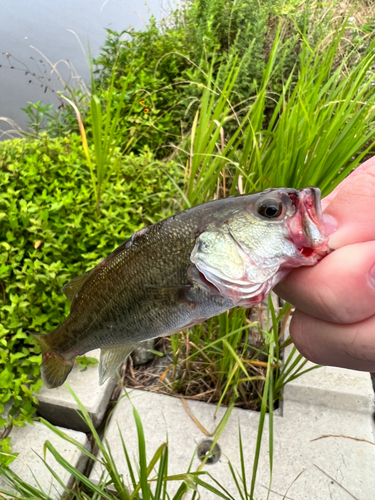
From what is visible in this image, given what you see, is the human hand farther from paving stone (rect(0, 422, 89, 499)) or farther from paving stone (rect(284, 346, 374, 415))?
paving stone (rect(0, 422, 89, 499))

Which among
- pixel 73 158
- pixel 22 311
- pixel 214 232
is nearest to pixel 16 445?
pixel 22 311

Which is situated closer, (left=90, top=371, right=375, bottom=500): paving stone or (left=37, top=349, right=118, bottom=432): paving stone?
(left=90, top=371, right=375, bottom=500): paving stone

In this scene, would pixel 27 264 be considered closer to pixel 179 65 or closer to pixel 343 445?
pixel 343 445

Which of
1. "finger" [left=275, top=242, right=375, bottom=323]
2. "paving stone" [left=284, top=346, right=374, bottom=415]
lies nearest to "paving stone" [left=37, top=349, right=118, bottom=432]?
"paving stone" [left=284, top=346, right=374, bottom=415]

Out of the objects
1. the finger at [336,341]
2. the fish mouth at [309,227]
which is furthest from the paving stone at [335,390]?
the fish mouth at [309,227]

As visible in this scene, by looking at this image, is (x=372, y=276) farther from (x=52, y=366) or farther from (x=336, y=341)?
(x=52, y=366)

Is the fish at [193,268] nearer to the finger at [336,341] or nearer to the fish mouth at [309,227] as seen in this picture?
the fish mouth at [309,227]

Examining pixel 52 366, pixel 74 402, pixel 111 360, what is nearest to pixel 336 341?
pixel 111 360
